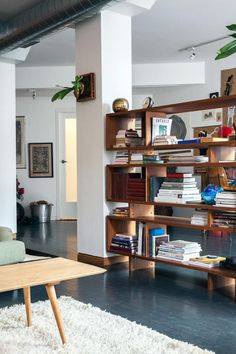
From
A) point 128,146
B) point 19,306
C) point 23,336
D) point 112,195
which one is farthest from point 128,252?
point 23,336

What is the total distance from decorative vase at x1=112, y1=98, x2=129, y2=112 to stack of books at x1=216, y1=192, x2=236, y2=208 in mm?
1566

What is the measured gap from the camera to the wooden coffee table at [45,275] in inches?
105

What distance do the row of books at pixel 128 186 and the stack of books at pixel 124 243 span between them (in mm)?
432

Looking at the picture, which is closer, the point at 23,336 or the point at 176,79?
the point at 23,336

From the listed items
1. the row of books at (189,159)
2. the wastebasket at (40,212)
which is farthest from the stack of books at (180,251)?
the wastebasket at (40,212)

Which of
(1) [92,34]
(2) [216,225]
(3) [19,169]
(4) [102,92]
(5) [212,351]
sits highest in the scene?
(1) [92,34]

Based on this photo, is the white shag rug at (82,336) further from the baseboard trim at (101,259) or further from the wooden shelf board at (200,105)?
the wooden shelf board at (200,105)

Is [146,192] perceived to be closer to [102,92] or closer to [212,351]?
[102,92]

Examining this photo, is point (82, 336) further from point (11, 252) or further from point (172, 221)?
point (172, 221)

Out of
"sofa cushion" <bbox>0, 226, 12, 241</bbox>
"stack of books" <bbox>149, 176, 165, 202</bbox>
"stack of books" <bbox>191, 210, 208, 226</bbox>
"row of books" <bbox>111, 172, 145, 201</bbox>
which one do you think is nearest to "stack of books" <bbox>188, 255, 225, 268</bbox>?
"stack of books" <bbox>191, 210, 208, 226</bbox>

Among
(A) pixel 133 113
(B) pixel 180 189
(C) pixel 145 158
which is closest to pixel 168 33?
(A) pixel 133 113

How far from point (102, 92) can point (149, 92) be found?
457 cm

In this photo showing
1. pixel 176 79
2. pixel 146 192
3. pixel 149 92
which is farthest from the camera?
pixel 149 92

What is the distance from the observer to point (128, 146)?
495 cm
